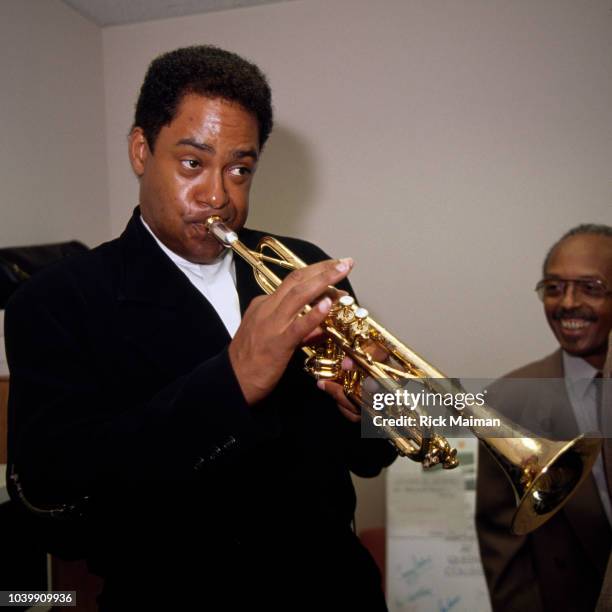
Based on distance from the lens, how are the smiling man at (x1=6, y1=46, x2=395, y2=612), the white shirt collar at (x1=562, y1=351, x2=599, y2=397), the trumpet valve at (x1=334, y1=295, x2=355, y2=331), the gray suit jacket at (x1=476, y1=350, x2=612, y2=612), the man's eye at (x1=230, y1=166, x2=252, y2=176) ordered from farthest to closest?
1. the white shirt collar at (x1=562, y1=351, x2=599, y2=397)
2. the gray suit jacket at (x1=476, y1=350, x2=612, y2=612)
3. the man's eye at (x1=230, y1=166, x2=252, y2=176)
4. the trumpet valve at (x1=334, y1=295, x2=355, y2=331)
5. the smiling man at (x1=6, y1=46, x2=395, y2=612)

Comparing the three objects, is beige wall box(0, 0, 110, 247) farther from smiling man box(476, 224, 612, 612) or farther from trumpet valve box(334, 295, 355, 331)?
smiling man box(476, 224, 612, 612)

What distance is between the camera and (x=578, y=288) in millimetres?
1445

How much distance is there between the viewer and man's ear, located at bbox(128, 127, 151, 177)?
40.4 inches

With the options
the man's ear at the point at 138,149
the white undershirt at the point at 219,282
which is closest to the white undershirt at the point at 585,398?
the white undershirt at the point at 219,282

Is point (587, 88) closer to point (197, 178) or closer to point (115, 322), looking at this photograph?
point (197, 178)

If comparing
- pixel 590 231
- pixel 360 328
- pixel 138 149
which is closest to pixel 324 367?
pixel 360 328

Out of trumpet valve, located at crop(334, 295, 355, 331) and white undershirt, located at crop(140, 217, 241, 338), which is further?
white undershirt, located at crop(140, 217, 241, 338)

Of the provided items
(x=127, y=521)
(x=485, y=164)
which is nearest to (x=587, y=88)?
(x=485, y=164)

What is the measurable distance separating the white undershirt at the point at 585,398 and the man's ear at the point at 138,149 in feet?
3.88

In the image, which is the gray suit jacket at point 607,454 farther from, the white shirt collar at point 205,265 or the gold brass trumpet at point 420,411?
the white shirt collar at point 205,265

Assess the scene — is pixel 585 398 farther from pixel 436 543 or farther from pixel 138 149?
pixel 138 149

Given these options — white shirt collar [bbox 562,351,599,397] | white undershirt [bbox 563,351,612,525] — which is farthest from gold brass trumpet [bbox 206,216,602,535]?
white shirt collar [bbox 562,351,599,397]

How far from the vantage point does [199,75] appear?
984mm

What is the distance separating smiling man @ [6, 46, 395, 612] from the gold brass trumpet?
6cm
